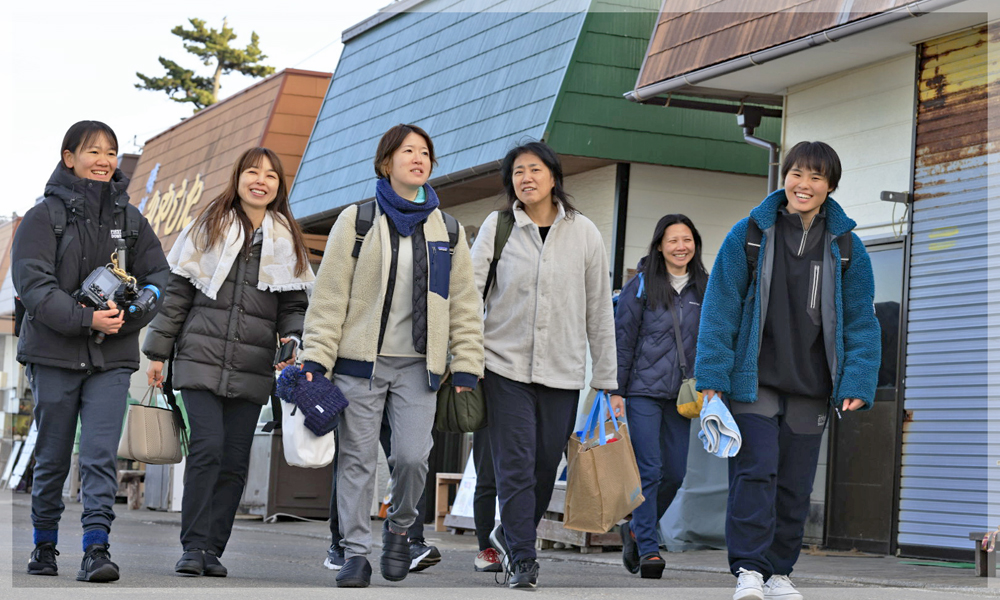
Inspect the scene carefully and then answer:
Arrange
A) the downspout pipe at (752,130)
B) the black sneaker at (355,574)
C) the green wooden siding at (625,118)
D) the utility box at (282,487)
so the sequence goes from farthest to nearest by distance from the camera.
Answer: the utility box at (282,487) → the green wooden siding at (625,118) → the downspout pipe at (752,130) → the black sneaker at (355,574)

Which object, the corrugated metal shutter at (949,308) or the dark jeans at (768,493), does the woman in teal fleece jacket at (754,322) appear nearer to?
the dark jeans at (768,493)

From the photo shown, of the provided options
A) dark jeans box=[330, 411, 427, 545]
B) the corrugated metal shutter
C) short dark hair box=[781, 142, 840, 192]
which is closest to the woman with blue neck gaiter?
dark jeans box=[330, 411, 427, 545]

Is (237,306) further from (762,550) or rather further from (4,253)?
(4,253)

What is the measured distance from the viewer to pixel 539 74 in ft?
41.5

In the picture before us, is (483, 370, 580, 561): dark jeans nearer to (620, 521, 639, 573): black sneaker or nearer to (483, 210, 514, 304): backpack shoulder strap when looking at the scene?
(483, 210, 514, 304): backpack shoulder strap

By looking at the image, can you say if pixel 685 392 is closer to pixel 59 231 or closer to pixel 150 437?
pixel 150 437

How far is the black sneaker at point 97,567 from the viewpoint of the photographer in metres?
5.94

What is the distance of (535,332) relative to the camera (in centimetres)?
653

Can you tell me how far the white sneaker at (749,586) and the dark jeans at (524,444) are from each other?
3.46 ft

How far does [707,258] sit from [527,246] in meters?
6.77

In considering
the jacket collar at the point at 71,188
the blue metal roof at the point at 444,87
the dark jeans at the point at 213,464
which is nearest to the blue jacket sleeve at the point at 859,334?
the dark jeans at the point at 213,464

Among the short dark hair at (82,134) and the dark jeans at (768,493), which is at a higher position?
the short dark hair at (82,134)

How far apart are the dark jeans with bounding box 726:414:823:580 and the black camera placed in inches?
108

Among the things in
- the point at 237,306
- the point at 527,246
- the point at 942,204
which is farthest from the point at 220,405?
the point at 942,204
